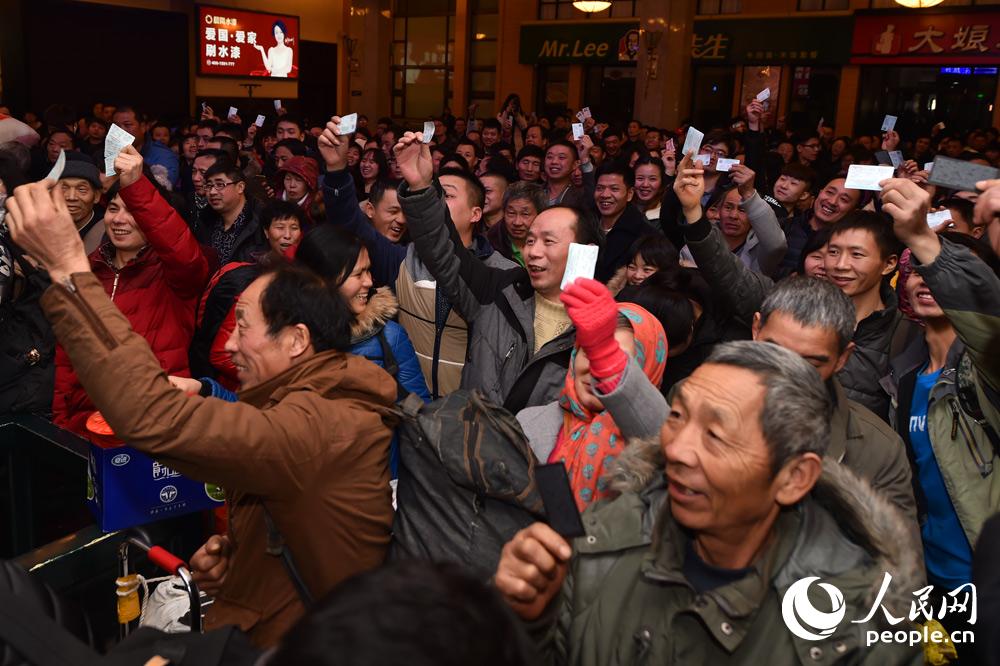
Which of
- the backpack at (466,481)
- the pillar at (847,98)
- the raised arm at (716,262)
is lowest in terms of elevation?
the backpack at (466,481)

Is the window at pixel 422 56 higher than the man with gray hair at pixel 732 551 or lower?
higher

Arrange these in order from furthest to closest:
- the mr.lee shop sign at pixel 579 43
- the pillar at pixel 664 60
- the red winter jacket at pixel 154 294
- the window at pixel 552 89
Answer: the window at pixel 552 89 → the mr.lee shop sign at pixel 579 43 → the pillar at pixel 664 60 → the red winter jacket at pixel 154 294

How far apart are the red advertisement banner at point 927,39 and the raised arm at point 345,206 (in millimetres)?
13122

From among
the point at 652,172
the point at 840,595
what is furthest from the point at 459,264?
the point at 652,172

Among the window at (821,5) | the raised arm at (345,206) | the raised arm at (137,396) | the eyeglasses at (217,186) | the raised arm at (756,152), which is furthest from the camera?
the window at (821,5)

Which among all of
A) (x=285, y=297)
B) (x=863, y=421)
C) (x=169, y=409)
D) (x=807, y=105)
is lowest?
(x=863, y=421)

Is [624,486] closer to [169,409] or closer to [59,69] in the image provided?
[169,409]

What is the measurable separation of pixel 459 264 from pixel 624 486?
1.69 metres

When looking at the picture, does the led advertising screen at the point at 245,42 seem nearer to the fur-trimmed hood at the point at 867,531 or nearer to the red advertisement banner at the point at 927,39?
the red advertisement banner at the point at 927,39

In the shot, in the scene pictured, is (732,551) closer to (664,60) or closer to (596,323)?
(596,323)

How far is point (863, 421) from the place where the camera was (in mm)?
2135

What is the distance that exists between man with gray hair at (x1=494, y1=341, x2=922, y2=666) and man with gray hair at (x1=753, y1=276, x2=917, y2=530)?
575 millimetres

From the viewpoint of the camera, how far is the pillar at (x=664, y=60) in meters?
15.5

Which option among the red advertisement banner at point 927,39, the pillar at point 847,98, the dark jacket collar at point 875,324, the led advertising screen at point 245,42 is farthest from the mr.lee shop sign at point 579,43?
the dark jacket collar at point 875,324
